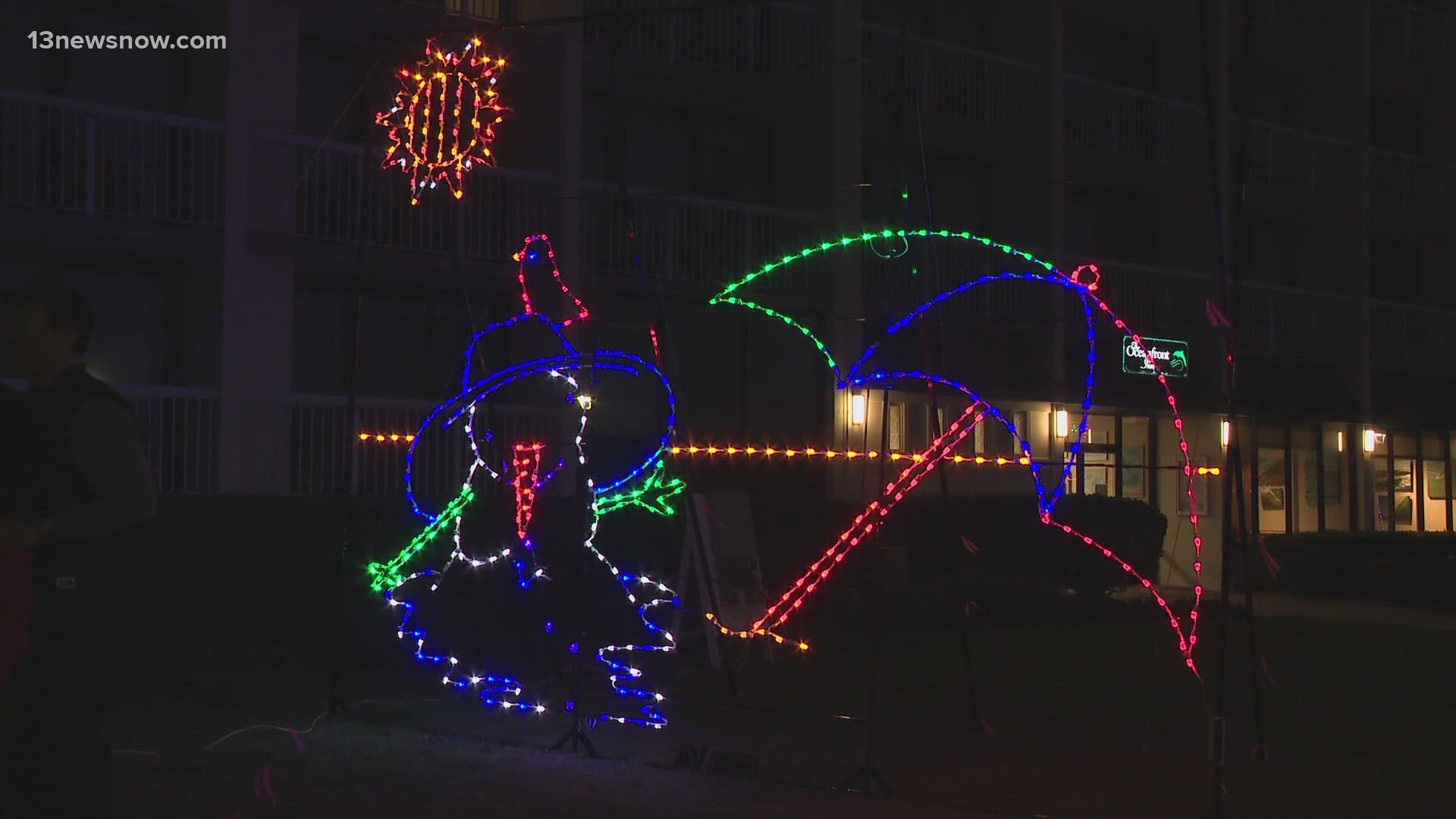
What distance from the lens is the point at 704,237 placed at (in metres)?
21.1

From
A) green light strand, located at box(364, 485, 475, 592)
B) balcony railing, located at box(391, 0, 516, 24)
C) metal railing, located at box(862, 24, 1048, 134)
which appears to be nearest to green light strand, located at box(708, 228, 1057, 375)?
green light strand, located at box(364, 485, 475, 592)

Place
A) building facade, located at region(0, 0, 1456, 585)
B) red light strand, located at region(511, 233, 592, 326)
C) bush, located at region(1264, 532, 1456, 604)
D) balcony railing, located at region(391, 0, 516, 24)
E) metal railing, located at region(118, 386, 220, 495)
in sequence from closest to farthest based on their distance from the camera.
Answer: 1. red light strand, located at region(511, 233, 592, 326)
2. metal railing, located at region(118, 386, 220, 495)
3. building facade, located at region(0, 0, 1456, 585)
4. balcony railing, located at region(391, 0, 516, 24)
5. bush, located at region(1264, 532, 1456, 604)

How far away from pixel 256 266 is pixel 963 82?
11345 millimetres

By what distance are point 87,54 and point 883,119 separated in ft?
36.6

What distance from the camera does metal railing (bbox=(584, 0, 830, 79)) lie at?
20344 millimetres

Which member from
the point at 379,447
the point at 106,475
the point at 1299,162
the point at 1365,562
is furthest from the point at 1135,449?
the point at 106,475

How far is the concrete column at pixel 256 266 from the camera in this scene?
16.9m

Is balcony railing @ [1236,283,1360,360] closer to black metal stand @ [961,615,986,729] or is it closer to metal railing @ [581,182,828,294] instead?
metal railing @ [581,182,828,294]

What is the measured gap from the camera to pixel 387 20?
60.0 feet

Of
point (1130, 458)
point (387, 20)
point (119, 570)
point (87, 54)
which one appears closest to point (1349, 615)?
point (1130, 458)

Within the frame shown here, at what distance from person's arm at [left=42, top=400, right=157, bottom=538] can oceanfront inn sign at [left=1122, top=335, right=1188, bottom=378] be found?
21459 mm

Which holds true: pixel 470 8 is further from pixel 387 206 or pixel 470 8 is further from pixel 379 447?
pixel 379 447

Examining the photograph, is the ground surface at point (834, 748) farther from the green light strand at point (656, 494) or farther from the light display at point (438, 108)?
the light display at point (438, 108)

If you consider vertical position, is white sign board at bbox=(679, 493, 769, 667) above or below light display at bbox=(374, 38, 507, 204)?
below
